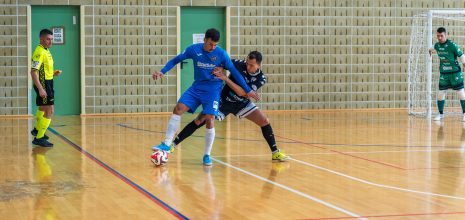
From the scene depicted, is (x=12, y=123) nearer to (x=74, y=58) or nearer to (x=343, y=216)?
(x=74, y=58)

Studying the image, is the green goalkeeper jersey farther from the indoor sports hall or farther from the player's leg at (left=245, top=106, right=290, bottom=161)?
the player's leg at (left=245, top=106, right=290, bottom=161)

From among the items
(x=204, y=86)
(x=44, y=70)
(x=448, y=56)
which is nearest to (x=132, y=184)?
(x=204, y=86)

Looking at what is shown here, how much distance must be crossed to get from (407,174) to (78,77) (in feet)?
34.7

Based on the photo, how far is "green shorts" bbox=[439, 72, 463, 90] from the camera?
15.6 metres

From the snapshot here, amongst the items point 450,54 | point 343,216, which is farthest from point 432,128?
point 343,216

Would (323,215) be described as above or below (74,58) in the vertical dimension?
below

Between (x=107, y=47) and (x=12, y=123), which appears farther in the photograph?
(x=107, y=47)

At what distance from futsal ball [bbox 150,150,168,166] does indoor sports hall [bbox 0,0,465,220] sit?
63mm

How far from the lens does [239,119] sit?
52.0ft

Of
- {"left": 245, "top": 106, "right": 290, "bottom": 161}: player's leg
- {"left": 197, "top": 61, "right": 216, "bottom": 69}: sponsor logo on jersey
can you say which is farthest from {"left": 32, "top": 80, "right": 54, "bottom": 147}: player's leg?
{"left": 245, "top": 106, "right": 290, "bottom": 161}: player's leg

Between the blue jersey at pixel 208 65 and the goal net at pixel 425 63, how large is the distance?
8.18 meters

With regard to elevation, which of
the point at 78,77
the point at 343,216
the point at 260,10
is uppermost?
the point at 260,10

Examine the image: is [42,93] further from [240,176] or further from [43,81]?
[240,176]

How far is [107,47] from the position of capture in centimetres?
1716
